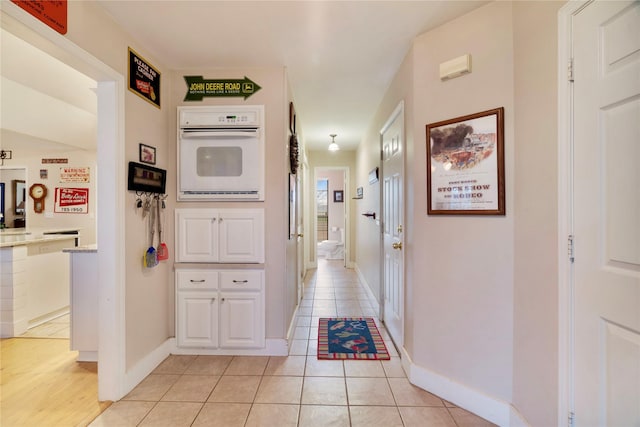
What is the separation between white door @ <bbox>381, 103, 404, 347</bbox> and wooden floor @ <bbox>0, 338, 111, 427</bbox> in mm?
2199

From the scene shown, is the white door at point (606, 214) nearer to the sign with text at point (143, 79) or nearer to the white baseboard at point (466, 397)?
the white baseboard at point (466, 397)

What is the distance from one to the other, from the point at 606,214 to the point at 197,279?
2574 millimetres

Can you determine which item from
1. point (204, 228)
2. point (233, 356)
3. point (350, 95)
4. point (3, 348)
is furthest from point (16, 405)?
point (350, 95)

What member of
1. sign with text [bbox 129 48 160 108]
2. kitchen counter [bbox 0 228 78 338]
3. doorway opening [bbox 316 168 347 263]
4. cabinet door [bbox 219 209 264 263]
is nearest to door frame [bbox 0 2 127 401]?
sign with text [bbox 129 48 160 108]

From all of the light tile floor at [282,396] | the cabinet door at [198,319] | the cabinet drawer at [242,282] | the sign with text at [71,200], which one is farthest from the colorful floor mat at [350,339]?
the sign with text at [71,200]

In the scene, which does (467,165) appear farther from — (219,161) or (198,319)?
(198,319)

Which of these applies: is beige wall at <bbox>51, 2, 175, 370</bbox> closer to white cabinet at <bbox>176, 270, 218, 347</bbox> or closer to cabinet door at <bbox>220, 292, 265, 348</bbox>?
white cabinet at <bbox>176, 270, 218, 347</bbox>

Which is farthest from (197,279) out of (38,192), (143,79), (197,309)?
(38,192)

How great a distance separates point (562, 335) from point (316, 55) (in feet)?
7.53

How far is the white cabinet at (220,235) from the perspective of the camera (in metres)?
2.39

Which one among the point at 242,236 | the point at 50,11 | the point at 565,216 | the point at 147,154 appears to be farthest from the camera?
the point at 242,236

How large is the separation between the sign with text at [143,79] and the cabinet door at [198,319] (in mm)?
1588

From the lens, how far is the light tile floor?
1.66 metres

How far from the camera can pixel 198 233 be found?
2.41 metres
